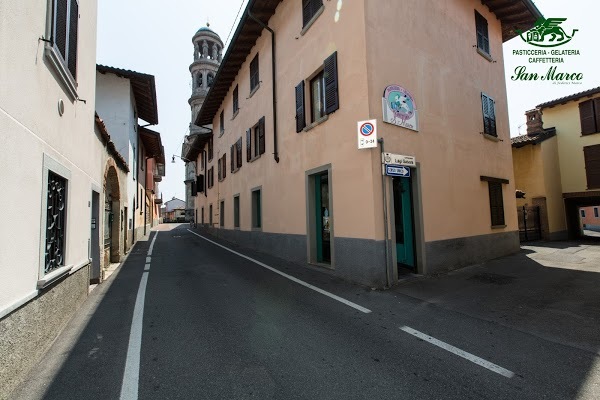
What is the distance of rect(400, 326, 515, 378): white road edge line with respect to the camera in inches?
122

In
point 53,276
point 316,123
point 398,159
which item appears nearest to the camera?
point 53,276

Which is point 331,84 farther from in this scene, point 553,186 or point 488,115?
point 553,186

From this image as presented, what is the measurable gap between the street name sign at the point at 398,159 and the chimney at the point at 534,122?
13291 millimetres

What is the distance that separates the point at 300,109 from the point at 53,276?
24.2 feet

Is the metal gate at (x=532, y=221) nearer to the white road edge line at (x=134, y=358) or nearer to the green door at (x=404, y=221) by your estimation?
the green door at (x=404, y=221)

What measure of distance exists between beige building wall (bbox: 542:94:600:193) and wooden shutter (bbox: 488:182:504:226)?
29.6ft

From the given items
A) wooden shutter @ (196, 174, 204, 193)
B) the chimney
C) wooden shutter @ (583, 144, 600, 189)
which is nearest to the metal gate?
wooden shutter @ (583, 144, 600, 189)

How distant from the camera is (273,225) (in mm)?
11250

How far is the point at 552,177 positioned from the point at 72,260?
19840 millimetres

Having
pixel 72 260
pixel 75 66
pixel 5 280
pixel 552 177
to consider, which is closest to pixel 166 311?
pixel 72 260

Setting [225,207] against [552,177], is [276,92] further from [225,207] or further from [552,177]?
[552,177]

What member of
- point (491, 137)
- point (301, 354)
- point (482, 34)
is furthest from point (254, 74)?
point (301, 354)

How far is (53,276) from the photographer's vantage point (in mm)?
3889

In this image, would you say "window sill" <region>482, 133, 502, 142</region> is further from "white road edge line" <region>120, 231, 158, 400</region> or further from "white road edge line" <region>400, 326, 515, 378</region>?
"white road edge line" <region>120, 231, 158, 400</region>
